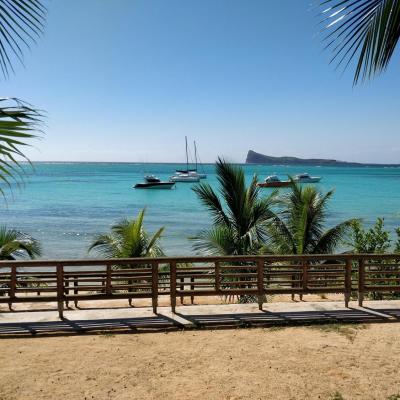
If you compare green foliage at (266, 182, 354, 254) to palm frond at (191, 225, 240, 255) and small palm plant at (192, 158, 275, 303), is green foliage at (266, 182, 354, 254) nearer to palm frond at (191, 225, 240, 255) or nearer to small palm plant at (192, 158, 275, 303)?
small palm plant at (192, 158, 275, 303)

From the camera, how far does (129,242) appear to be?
36.2 ft

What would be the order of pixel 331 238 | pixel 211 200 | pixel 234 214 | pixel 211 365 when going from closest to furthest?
pixel 211 365, pixel 211 200, pixel 234 214, pixel 331 238

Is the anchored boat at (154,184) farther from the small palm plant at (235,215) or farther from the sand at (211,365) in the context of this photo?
the sand at (211,365)

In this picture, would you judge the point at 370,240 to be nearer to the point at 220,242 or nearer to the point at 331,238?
the point at 331,238

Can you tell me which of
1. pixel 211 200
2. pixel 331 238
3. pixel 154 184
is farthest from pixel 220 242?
pixel 154 184

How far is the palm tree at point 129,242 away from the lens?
36.3ft

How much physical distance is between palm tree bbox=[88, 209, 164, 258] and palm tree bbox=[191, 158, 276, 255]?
4.98 feet

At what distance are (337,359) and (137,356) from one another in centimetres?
289

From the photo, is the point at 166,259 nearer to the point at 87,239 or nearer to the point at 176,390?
the point at 176,390

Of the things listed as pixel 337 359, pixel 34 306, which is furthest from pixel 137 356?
pixel 34 306

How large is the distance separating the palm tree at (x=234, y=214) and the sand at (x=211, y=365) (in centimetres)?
350

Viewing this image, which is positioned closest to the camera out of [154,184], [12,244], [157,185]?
[12,244]

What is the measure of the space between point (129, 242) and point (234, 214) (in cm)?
288

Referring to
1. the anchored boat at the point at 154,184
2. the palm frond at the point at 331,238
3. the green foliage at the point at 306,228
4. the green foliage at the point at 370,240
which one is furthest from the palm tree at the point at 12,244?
the anchored boat at the point at 154,184
